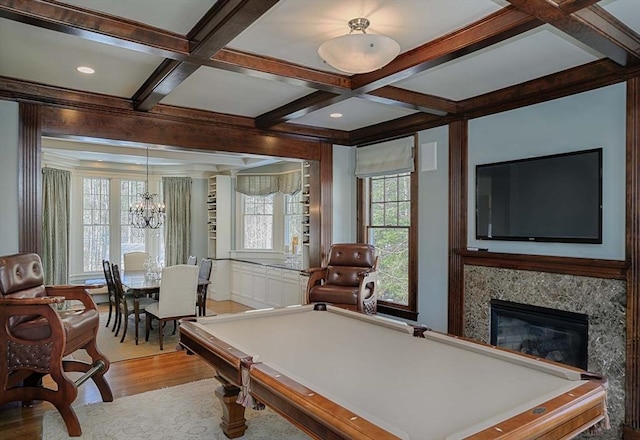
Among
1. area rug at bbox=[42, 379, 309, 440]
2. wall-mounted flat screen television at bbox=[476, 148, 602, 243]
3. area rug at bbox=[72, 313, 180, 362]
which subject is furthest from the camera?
area rug at bbox=[72, 313, 180, 362]

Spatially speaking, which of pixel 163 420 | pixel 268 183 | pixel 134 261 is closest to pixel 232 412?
pixel 163 420

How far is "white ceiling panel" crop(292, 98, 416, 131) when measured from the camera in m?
4.48

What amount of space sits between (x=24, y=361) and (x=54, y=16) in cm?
241

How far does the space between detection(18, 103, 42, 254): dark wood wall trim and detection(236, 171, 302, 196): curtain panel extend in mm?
4011

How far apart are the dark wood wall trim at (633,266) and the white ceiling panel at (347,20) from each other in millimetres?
1501

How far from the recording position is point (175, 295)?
5176 mm

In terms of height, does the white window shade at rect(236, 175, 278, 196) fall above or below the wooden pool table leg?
above

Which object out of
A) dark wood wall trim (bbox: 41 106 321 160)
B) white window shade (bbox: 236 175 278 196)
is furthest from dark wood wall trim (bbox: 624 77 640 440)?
white window shade (bbox: 236 175 278 196)

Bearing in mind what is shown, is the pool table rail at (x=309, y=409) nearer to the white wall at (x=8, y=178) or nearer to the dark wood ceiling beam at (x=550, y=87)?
the white wall at (x=8, y=178)

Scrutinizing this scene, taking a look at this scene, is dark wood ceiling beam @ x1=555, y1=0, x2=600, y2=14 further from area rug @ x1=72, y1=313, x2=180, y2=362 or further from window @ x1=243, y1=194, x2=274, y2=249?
window @ x1=243, y1=194, x2=274, y2=249

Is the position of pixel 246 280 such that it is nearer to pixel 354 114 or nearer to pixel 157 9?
pixel 354 114

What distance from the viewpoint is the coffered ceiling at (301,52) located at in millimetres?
2379

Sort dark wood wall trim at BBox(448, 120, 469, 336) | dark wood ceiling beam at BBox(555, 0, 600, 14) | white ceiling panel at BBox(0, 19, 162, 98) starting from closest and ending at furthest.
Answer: dark wood ceiling beam at BBox(555, 0, 600, 14), white ceiling panel at BBox(0, 19, 162, 98), dark wood wall trim at BBox(448, 120, 469, 336)

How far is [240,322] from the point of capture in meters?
3.03
